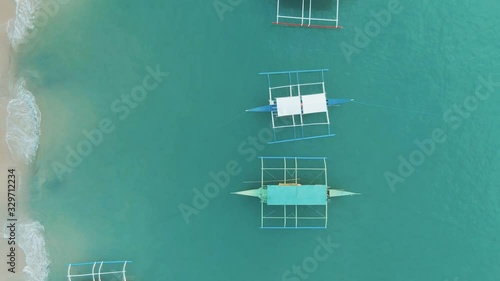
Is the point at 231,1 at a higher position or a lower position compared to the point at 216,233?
higher

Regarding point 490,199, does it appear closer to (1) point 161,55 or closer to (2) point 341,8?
(2) point 341,8

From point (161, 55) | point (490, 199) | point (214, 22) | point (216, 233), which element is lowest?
point (216, 233)

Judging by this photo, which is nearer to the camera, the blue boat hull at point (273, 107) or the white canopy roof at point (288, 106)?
the white canopy roof at point (288, 106)

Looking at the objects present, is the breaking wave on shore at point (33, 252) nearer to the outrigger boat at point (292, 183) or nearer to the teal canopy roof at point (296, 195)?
the outrigger boat at point (292, 183)

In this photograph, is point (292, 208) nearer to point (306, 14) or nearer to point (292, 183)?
point (292, 183)

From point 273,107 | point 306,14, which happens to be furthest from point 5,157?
point 306,14

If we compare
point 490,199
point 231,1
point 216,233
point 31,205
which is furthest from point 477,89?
point 31,205

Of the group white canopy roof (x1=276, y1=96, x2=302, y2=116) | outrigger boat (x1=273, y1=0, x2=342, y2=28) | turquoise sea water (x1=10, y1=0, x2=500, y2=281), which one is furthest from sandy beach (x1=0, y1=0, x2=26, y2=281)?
outrigger boat (x1=273, y1=0, x2=342, y2=28)

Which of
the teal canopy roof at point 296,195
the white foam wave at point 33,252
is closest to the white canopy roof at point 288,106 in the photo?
the teal canopy roof at point 296,195
